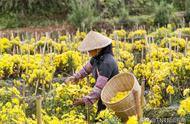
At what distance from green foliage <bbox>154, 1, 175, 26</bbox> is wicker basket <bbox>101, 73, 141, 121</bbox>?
400 inches

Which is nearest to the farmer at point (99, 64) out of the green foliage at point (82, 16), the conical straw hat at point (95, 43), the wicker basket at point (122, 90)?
the conical straw hat at point (95, 43)

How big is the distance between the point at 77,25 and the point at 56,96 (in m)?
9.86

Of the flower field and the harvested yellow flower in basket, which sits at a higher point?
the harvested yellow flower in basket

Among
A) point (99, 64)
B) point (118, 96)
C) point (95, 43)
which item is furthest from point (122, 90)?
point (95, 43)

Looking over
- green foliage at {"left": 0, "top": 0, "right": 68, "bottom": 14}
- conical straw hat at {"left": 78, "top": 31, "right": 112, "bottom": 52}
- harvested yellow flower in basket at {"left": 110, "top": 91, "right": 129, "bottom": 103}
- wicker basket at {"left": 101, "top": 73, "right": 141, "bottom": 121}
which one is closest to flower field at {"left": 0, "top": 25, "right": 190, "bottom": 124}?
wicker basket at {"left": 101, "top": 73, "right": 141, "bottom": 121}

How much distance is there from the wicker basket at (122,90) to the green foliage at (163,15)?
400 inches

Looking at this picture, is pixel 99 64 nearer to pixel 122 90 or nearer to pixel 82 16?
pixel 122 90

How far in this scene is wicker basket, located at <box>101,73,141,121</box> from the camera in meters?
4.58

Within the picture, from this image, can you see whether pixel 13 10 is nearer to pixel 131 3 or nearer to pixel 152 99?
pixel 131 3

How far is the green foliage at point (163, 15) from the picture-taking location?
14961mm

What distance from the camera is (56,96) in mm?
5285

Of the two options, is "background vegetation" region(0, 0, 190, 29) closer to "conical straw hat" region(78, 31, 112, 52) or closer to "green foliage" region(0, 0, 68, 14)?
"green foliage" region(0, 0, 68, 14)

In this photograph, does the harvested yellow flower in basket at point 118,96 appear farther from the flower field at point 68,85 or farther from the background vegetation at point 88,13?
the background vegetation at point 88,13

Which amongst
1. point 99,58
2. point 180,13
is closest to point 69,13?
point 180,13
